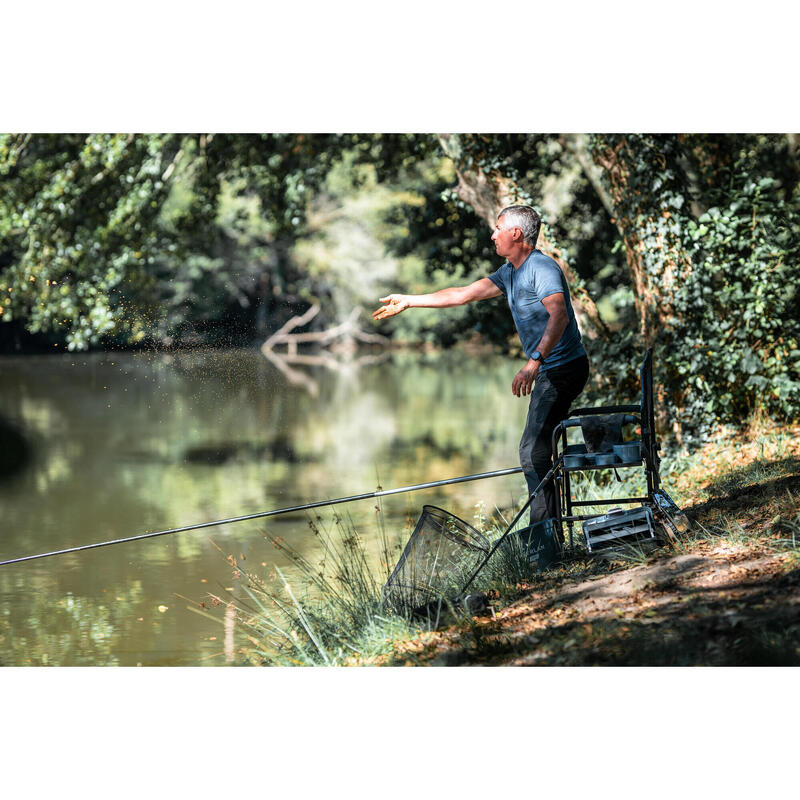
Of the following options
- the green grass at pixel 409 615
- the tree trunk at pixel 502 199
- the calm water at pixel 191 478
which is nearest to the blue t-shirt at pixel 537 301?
the green grass at pixel 409 615

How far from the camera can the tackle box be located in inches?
166

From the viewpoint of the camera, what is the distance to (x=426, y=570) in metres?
4.27

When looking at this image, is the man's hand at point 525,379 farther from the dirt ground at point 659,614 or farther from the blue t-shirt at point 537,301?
the dirt ground at point 659,614

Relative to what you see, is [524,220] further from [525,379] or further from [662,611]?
[662,611]

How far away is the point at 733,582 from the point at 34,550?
5178mm

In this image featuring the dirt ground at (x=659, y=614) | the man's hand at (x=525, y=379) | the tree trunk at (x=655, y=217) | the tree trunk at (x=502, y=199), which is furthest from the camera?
the tree trunk at (x=502, y=199)

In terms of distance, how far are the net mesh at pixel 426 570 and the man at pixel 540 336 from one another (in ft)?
1.29

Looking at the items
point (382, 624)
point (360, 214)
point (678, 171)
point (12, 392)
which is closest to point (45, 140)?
point (678, 171)

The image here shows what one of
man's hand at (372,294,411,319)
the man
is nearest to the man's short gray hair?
the man

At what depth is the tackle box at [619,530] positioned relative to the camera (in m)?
4.23

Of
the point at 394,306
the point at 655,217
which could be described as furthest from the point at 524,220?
the point at 655,217

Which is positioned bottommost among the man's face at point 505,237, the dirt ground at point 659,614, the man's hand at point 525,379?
the dirt ground at point 659,614

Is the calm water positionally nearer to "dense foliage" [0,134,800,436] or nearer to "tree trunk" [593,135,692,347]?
"dense foliage" [0,134,800,436]

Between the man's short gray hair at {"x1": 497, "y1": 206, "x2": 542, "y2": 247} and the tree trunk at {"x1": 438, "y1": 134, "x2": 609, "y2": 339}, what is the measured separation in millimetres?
2727
